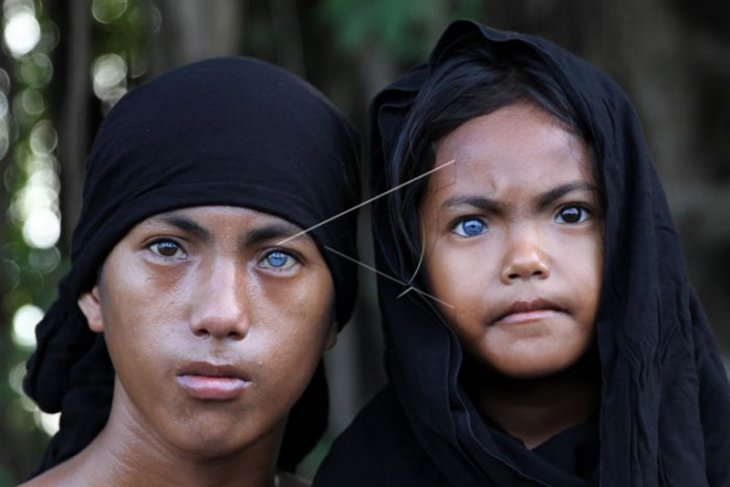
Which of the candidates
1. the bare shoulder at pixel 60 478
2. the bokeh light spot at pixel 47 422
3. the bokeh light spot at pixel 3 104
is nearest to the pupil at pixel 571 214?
the bare shoulder at pixel 60 478

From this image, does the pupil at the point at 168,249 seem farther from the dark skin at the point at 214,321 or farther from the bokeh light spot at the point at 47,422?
the bokeh light spot at the point at 47,422

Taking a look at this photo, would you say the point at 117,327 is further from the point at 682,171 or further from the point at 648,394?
the point at 682,171

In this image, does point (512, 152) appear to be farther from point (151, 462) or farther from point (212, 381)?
point (151, 462)

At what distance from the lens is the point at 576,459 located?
288cm

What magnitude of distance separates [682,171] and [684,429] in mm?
2518

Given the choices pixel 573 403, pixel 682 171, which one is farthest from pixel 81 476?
pixel 682 171

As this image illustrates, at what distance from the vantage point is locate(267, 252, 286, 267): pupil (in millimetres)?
2971

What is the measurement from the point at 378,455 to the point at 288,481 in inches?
21.3

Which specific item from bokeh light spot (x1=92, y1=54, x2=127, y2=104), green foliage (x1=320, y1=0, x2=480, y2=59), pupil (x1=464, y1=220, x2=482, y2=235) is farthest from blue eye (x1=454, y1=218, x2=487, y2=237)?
bokeh light spot (x1=92, y1=54, x2=127, y2=104)

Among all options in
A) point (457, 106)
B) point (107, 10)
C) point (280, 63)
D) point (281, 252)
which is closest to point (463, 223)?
point (457, 106)

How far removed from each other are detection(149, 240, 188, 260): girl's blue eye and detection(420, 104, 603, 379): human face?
528 mm

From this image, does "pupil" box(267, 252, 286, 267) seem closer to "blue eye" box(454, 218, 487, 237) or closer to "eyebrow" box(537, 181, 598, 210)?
"blue eye" box(454, 218, 487, 237)

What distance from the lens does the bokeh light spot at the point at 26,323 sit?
206 inches

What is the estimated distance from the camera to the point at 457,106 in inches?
116
